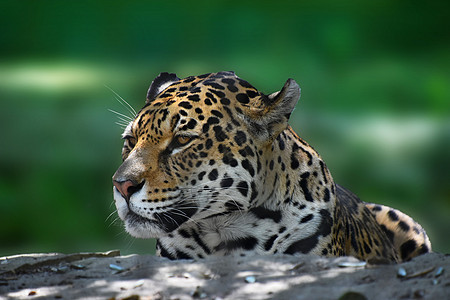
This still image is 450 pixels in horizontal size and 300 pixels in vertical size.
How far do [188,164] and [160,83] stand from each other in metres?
1.42

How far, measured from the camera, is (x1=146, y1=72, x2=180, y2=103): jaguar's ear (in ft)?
24.8

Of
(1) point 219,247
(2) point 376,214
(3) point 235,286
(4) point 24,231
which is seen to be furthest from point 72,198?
(3) point 235,286

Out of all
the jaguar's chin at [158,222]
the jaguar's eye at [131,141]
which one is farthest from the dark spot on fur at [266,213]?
the jaguar's eye at [131,141]

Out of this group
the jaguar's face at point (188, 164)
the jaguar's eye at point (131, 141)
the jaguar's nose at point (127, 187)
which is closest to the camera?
the jaguar's nose at point (127, 187)

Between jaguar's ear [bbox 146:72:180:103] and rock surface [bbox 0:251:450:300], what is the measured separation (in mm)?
2048

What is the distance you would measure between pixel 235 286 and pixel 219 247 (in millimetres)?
1817

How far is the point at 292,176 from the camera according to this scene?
22.4ft

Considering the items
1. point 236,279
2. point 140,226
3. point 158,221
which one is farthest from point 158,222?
point 236,279

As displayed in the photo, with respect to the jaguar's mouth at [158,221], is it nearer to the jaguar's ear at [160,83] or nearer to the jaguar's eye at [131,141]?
the jaguar's eye at [131,141]

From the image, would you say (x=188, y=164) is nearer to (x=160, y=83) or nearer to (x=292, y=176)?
(x=292, y=176)

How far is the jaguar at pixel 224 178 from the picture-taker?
6.43 m

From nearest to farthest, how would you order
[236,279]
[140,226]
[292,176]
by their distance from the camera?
A: [236,279] → [140,226] → [292,176]

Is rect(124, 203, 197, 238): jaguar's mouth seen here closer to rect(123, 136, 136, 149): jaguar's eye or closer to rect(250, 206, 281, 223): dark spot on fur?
rect(250, 206, 281, 223): dark spot on fur

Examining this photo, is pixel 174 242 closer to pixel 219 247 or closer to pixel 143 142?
pixel 219 247
